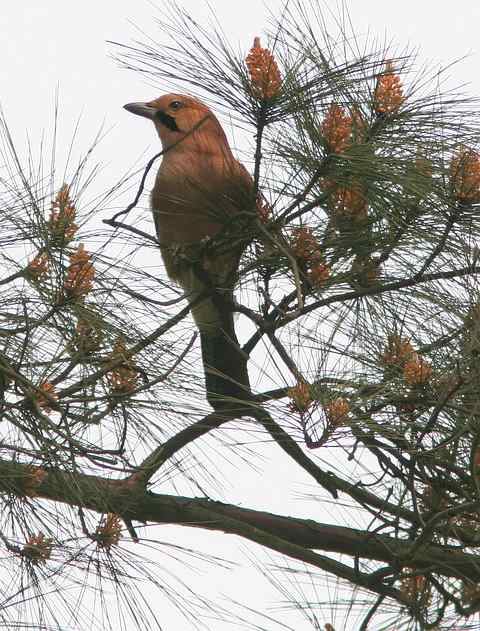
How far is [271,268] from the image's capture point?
2170mm

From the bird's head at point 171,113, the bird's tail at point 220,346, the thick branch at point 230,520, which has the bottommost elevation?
the thick branch at point 230,520

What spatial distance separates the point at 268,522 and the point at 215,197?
0.75m

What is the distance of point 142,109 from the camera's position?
3521 mm

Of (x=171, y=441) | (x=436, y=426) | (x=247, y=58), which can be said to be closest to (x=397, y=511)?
(x=436, y=426)

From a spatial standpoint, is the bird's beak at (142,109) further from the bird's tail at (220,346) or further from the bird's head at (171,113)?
the bird's tail at (220,346)

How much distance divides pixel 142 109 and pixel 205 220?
50.3 inches

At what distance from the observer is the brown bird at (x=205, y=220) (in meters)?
2.19

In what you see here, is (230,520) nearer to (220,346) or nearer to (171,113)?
(220,346)

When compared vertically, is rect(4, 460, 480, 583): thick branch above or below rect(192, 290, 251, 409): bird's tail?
below

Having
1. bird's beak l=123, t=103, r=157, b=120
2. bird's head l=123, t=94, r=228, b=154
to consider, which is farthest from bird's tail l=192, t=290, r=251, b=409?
bird's beak l=123, t=103, r=157, b=120

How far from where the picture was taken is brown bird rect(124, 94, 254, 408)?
7.17ft

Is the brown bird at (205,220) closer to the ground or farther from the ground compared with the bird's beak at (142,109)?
closer to the ground

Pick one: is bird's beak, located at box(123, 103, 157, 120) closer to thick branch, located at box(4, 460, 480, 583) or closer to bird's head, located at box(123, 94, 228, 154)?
bird's head, located at box(123, 94, 228, 154)

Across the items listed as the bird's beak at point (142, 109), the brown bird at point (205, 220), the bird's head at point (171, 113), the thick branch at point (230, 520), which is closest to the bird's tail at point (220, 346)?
the brown bird at point (205, 220)
